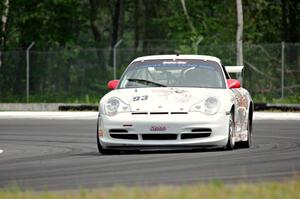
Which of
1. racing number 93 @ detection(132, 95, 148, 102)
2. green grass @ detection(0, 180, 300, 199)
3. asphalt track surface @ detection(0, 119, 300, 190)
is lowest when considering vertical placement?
asphalt track surface @ detection(0, 119, 300, 190)

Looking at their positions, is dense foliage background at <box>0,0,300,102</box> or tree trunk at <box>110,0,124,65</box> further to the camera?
tree trunk at <box>110,0,124,65</box>

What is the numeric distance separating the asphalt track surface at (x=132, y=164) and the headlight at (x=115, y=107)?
64 centimetres

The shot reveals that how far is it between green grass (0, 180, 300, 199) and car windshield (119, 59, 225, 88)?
6746 millimetres

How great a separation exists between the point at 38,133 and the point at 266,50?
49.6ft

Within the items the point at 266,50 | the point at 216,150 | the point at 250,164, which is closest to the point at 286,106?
the point at 266,50

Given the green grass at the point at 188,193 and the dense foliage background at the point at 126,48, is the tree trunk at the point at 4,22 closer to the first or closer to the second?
the dense foliage background at the point at 126,48

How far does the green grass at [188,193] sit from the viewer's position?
968 centimetres

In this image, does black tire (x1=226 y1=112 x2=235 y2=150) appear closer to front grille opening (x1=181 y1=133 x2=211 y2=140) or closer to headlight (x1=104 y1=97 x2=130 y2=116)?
front grille opening (x1=181 y1=133 x2=211 y2=140)

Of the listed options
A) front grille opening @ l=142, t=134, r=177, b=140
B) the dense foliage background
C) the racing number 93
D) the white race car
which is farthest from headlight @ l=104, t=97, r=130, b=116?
the dense foliage background

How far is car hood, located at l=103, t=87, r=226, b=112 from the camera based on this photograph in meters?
16.3

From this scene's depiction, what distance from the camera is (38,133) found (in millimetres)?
23516

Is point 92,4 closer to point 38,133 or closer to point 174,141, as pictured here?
point 38,133

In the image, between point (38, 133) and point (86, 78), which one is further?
point (86, 78)

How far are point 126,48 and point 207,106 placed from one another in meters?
26.1
